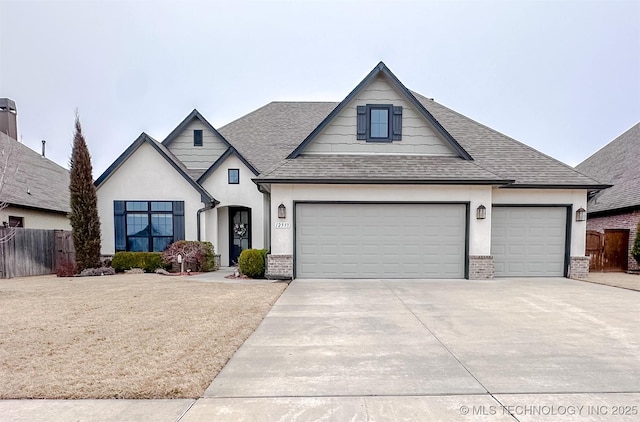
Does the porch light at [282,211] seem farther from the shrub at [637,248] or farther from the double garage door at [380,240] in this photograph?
the shrub at [637,248]

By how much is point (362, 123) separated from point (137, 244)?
10084 mm

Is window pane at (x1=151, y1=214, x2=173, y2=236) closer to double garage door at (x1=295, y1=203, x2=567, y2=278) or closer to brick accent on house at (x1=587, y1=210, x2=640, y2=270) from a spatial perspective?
double garage door at (x1=295, y1=203, x2=567, y2=278)

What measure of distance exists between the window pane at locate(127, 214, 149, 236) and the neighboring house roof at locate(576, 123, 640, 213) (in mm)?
20133

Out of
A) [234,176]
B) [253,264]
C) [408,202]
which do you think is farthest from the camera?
[234,176]

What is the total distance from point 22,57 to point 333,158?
18.6 meters

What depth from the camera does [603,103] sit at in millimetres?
25469

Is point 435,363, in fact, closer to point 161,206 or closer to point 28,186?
point 161,206

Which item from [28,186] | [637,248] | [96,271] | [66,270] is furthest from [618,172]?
[28,186]

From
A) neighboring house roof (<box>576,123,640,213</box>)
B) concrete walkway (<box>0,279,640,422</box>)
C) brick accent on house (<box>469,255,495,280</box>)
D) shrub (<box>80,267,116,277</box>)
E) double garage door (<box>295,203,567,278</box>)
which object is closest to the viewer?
concrete walkway (<box>0,279,640,422</box>)

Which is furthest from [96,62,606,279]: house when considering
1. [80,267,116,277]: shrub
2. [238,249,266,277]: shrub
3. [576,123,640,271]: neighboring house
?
[80,267,116,277]: shrub

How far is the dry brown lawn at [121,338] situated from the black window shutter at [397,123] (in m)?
6.63

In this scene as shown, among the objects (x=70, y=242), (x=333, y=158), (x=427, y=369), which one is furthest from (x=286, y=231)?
(x=70, y=242)

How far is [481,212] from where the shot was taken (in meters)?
10.4

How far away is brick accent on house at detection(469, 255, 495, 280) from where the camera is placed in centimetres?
1041
